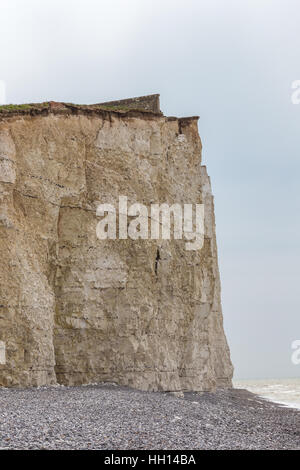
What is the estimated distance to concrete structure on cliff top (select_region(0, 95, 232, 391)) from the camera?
63.4 ft

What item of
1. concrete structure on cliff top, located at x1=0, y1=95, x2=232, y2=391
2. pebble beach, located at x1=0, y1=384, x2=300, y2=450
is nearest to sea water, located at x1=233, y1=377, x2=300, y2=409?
concrete structure on cliff top, located at x1=0, y1=95, x2=232, y2=391

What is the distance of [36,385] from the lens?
18.6 meters

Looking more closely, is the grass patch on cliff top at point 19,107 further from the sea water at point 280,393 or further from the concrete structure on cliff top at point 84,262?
the sea water at point 280,393

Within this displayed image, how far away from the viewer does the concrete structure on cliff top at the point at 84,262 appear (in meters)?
19.3

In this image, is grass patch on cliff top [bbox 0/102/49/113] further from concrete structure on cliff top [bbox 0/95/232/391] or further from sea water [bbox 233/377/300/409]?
sea water [bbox 233/377/300/409]

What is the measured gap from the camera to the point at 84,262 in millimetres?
21406

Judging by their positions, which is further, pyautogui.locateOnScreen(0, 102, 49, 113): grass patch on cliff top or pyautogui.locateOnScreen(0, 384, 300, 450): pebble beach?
pyautogui.locateOnScreen(0, 102, 49, 113): grass patch on cliff top

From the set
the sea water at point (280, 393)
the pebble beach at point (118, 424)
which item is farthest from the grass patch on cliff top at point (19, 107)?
the sea water at point (280, 393)

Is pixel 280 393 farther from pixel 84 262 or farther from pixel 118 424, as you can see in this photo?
pixel 118 424

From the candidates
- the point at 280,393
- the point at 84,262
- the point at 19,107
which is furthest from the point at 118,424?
the point at 280,393

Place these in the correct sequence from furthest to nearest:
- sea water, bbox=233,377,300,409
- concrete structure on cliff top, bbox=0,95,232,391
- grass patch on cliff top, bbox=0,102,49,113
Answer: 1. sea water, bbox=233,377,300,409
2. grass patch on cliff top, bbox=0,102,49,113
3. concrete structure on cliff top, bbox=0,95,232,391

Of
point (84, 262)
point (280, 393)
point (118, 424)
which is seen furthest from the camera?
point (280, 393)

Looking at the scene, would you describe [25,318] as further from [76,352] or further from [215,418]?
[215,418]
